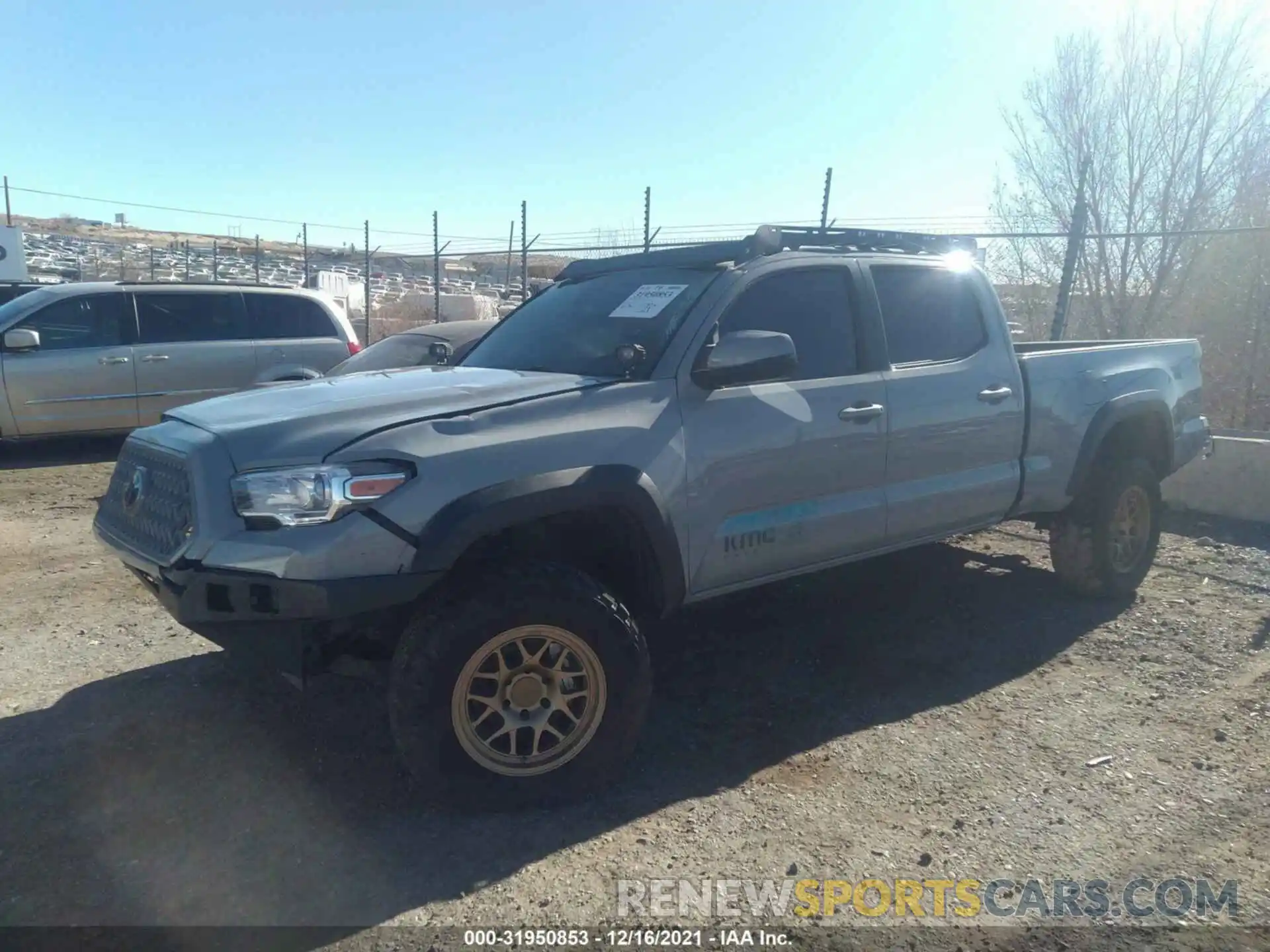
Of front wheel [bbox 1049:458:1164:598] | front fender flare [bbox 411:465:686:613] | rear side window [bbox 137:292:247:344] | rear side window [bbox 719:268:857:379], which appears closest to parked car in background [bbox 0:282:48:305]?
rear side window [bbox 137:292:247:344]

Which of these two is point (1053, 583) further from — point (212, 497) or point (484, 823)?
point (212, 497)

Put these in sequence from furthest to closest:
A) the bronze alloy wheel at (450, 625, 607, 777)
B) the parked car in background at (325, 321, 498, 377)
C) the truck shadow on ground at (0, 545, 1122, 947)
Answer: the parked car in background at (325, 321, 498, 377) < the bronze alloy wheel at (450, 625, 607, 777) < the truck shadow on ground at (0, 545, 1122, 947)

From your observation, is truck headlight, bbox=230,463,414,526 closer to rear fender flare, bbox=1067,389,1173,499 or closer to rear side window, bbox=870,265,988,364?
rear side window, bbox=870,265,988,364

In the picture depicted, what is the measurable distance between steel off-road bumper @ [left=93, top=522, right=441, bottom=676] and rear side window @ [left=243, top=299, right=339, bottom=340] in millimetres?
7596

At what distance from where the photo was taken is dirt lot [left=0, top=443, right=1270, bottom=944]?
2.89 metres

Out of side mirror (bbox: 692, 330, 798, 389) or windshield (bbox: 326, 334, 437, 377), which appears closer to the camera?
side mirror (bbox: 692, 330, 798, 389)

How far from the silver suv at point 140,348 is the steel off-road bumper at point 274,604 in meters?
7.05

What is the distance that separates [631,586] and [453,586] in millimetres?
751

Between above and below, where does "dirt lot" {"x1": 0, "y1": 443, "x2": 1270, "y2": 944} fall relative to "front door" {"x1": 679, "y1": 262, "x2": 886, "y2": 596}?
below

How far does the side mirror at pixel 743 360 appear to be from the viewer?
3.61 m

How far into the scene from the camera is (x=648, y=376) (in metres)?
3.63

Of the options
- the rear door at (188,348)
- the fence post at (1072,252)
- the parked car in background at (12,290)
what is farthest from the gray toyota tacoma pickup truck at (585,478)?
the parked car in background at (12,290)

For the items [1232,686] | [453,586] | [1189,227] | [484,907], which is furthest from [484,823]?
[1189,227]

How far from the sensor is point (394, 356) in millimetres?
8570
